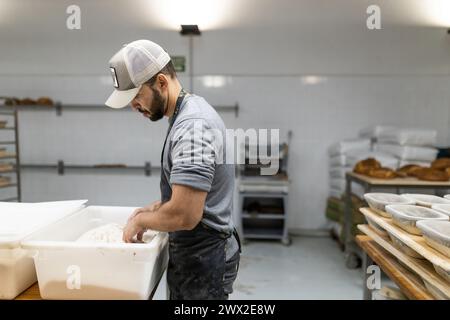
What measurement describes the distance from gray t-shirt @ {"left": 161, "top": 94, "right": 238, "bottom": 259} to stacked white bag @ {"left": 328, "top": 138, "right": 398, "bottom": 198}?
86.9 inches

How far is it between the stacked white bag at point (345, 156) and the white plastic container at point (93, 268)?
2492 mm

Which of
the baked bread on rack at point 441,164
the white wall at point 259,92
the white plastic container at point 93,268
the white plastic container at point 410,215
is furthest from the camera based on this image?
the white wall at point 259,92

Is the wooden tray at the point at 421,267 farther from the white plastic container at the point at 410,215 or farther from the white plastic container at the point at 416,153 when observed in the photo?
the white plastic container at the point at 416,153

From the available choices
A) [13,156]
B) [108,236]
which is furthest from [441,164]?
[13,156]

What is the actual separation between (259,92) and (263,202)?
119 centimetres

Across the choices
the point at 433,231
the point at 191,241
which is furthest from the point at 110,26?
the point at 433,231

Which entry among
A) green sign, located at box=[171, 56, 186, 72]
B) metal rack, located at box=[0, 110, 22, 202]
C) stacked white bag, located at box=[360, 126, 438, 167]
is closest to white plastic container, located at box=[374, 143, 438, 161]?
stacked white bag, located at box=[360, 126, 438, 167]

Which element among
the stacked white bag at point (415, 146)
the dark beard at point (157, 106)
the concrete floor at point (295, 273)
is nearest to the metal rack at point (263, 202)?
the concrete floor at point (295, 273)

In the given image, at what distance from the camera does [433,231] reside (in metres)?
0.89

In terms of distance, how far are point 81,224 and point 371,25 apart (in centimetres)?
169

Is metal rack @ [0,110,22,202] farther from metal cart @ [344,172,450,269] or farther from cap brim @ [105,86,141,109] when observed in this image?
metal cart @ [344,172,450,269]

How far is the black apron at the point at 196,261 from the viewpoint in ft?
3.31

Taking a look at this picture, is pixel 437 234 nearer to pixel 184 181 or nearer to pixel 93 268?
pixel 184 181
